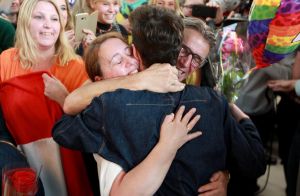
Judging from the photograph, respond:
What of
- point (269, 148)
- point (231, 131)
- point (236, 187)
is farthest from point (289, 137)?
point (231, 131)

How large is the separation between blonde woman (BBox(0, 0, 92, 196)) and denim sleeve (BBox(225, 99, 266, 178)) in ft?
2.43

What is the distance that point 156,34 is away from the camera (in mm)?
1022

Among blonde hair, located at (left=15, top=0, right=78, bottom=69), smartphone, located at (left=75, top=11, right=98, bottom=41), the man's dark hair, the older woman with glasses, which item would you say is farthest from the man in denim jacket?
smartphone, located at (left=75, top=11, right=98, bottom=41)

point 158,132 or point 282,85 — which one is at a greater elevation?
point 158,132

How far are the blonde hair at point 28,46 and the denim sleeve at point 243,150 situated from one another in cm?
94

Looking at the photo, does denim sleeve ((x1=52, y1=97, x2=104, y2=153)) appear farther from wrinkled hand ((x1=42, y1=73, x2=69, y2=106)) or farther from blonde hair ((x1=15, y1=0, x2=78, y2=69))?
blonde hair ((x1=15, y1=0, x2=78, y2=69))

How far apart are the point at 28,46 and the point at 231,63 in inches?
39.7

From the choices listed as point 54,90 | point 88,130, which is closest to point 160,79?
point 88,130

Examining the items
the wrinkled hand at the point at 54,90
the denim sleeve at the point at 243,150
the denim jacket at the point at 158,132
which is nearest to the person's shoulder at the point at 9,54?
the wrinkled hand at the point at 54,90

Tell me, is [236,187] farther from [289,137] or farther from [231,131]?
[289,137]

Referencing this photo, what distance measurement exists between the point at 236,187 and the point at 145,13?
1.01m

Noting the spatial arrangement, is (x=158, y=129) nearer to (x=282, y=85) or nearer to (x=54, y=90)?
(x=54, y=90)

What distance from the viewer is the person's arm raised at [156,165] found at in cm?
103

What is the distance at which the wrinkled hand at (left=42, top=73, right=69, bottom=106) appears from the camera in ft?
5.09
